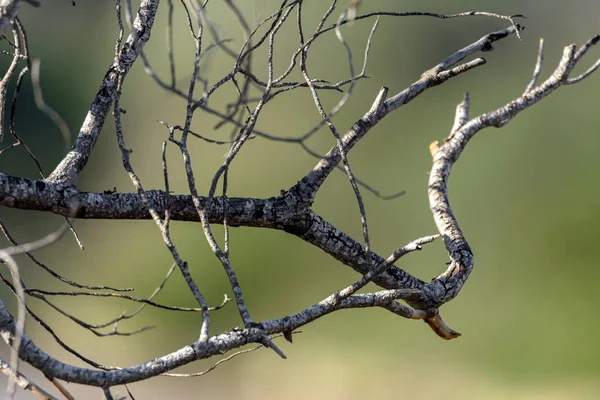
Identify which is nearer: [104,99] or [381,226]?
[104,99]

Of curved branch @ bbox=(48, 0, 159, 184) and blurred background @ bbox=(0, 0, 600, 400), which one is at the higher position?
blurred background @ bbox=(0, 0, 600, 400)

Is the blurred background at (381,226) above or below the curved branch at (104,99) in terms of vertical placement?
above

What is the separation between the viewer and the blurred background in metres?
4.18

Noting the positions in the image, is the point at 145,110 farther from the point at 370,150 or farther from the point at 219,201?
the point at 219,201

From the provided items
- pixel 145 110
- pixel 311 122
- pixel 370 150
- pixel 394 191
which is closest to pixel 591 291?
pixel 394 191

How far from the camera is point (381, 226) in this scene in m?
4.29

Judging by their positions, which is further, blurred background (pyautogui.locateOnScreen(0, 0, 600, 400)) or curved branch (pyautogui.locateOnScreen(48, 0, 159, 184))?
blurred background (pyautogui.locateOnScreen(0, 0, 600, 400))

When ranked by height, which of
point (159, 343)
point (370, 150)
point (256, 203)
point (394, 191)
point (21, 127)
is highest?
point (21, 127)

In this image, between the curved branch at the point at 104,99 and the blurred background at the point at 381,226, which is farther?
the blurred background at the point at 381,226

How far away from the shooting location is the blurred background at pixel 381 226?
418 cm

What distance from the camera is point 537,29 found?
175 inches

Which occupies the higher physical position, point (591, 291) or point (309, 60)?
point (309, 60)

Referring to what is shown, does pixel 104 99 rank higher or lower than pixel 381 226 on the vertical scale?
lower

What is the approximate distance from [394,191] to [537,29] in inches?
61.0
